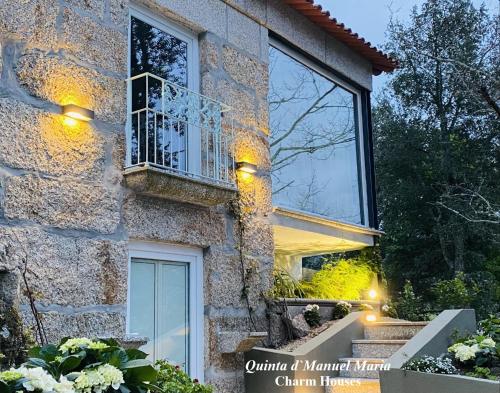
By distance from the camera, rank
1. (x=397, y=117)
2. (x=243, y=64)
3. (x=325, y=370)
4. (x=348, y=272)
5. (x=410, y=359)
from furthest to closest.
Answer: (x=397, y=117) < (x=348, y=272) < (x=243, y=64) < (x=325, y=370) < (x=410, y=359)

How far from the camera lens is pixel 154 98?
6.06 metres

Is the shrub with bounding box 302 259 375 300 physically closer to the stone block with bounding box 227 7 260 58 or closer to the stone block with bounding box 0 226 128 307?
the stone block with bounding box 227 7 260 58

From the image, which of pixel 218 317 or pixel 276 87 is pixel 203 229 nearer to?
pixel 218 317

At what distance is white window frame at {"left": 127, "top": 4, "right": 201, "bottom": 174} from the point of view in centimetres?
605

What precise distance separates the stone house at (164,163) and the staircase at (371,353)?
3.54 ft

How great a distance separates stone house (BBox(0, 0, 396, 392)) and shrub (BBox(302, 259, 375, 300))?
0.66 metres

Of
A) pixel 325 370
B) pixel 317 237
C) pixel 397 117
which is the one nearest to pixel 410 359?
pixel 325 370

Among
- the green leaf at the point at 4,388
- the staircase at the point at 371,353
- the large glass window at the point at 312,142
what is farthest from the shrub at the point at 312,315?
the green leaf at the point at 4,388

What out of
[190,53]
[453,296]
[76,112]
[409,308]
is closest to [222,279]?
[76,112]

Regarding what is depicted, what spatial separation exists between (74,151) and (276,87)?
11.9 feet

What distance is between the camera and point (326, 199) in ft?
27.8

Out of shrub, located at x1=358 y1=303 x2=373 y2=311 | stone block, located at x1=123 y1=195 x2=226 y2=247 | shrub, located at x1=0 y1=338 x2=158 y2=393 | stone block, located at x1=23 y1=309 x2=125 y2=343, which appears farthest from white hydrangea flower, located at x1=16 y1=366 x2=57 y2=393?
shrub, located at x1=358 y1=303 x2=373 y2=311

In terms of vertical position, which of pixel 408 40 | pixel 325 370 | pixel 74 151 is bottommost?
pixel 325 370

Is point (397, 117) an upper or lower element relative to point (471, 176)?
upper
